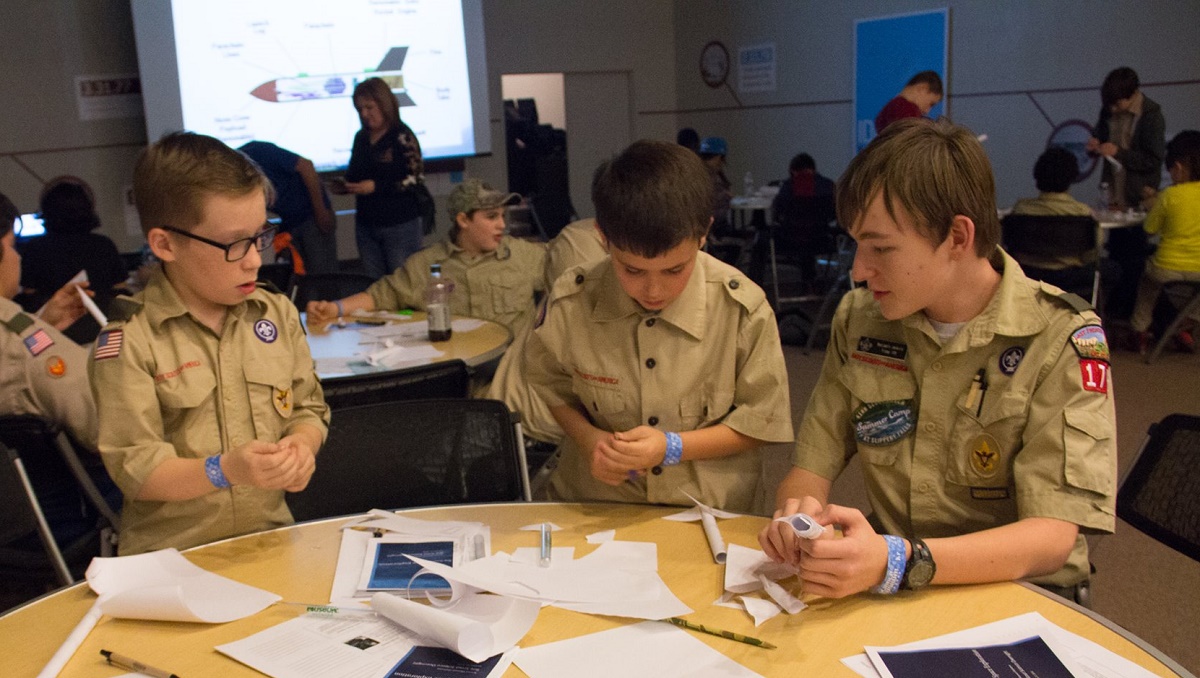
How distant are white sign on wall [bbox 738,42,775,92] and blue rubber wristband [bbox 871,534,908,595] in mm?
9346

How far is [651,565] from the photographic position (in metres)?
1.59

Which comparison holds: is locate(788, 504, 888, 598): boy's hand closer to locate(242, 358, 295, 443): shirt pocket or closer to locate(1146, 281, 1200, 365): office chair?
locate(242, 358, 295, 443): shirt pocket

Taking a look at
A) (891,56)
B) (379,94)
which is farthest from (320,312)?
(891,56)

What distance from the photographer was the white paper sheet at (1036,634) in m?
1.24

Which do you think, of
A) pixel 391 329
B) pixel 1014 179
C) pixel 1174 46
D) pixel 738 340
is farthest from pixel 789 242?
pixel 738 340

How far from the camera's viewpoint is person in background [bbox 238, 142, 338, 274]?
5.71m

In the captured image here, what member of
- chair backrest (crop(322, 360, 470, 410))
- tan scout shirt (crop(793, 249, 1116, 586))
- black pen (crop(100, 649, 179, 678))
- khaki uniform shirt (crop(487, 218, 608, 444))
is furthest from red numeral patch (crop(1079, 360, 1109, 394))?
chair backrest (crop(322, 360, 470, 410))

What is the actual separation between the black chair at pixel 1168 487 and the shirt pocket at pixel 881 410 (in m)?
0.49

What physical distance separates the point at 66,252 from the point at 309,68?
354cm

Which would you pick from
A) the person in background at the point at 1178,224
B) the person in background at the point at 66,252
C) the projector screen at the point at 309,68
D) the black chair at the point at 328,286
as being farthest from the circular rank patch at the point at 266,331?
the projector screen at the point at 309,68

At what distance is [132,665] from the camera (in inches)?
52.1

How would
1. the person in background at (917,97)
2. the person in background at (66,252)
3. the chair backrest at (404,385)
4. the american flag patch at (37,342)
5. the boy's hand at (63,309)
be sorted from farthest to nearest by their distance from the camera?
the person in background at (917,97) < the person in background at (66,252) < the boy's hand at (63,309) < the chair backrest at (404,385) < the american flag patch at (37,342)

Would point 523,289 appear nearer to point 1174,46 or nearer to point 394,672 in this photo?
point 394,672

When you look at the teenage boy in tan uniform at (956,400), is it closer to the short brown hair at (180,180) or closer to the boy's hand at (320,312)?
the short brown hair at (180,180)
